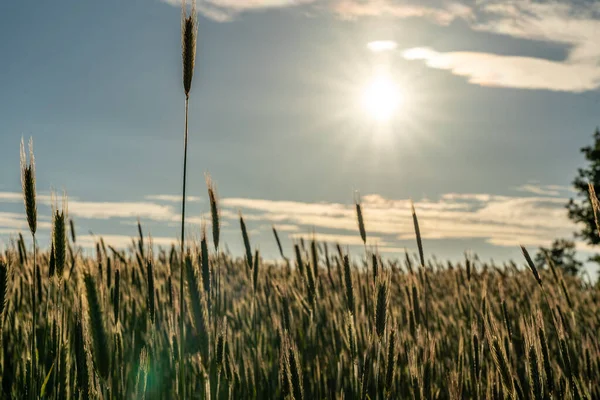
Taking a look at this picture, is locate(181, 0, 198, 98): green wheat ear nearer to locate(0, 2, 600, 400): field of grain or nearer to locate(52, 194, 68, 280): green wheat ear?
locate(0, 2, 600, 400): field of grain

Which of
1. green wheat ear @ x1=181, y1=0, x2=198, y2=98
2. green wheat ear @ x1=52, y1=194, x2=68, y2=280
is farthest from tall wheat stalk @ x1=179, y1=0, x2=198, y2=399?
green wheat ear @ x1=52, y1=194, x2=68, y2=280

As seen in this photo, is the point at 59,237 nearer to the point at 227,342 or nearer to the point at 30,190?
the point at 30,190

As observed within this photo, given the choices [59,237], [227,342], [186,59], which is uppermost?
[186,59]

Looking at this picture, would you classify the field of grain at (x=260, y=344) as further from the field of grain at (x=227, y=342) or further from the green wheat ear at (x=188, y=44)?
the green wheat ear at (x=188, y=44)

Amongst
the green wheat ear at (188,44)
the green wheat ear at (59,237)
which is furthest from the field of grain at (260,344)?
the green wheat ear at (188,44)

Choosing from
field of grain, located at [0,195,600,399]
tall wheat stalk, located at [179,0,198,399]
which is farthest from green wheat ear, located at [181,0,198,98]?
field of grain, located at [0,195,600,399]

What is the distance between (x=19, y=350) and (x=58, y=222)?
5.65 ft

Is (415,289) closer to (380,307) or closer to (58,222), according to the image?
(380,307)

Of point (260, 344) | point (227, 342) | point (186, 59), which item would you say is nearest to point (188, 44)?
point (186, 59)

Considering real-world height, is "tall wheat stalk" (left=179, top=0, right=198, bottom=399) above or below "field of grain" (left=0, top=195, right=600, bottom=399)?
above

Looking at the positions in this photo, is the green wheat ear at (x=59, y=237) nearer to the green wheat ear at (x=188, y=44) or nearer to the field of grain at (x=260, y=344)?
the field of grain at (x=260, y=344)

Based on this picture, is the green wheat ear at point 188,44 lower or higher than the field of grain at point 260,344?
higher

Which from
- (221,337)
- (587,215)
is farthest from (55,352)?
(587,215)

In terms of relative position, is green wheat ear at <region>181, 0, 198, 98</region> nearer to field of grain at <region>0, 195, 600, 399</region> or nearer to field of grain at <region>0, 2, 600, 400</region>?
field of grain at <region>0, 2, 600, 400</region>
